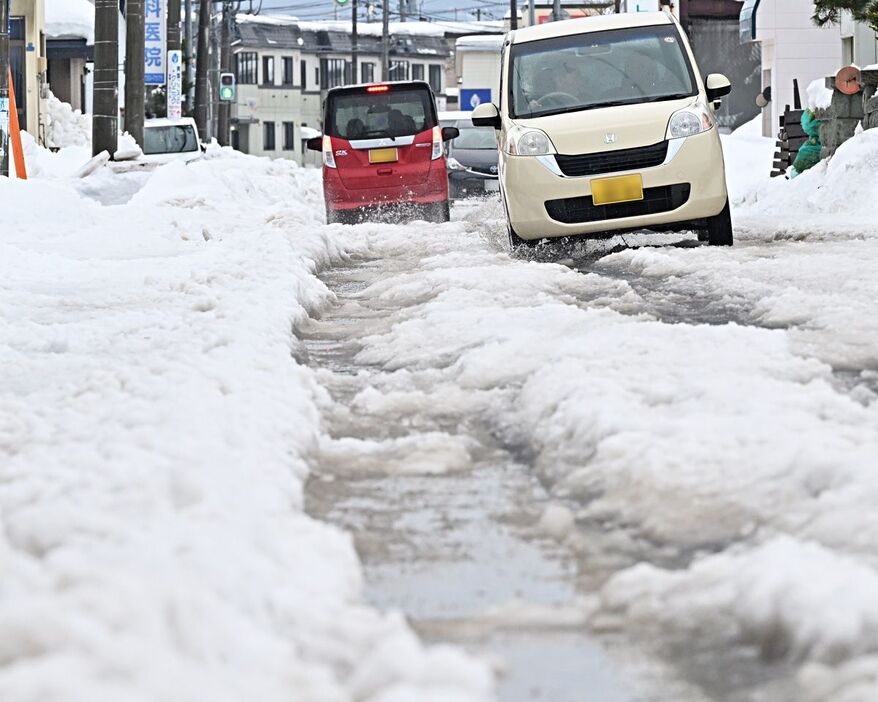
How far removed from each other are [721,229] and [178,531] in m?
9.77

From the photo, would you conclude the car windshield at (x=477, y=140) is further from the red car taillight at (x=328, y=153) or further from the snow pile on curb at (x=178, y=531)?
the snow pile on curb at (x=178, y=531)

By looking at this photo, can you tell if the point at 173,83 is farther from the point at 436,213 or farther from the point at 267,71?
the point at 267,71

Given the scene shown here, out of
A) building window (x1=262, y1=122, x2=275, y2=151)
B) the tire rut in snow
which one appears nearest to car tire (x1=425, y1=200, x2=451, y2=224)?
the tire rut in snow

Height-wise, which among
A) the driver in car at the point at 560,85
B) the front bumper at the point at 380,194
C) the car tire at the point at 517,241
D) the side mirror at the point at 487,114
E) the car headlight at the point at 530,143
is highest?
the driver in car at the point at 560,85

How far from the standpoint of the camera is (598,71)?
42.9 ft

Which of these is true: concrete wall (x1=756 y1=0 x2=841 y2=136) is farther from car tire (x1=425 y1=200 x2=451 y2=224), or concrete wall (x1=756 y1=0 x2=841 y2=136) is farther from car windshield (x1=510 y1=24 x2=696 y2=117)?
car windshield (x1=510 y1=24 x2=696 y2=117)

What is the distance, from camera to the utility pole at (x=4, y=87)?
19156mm

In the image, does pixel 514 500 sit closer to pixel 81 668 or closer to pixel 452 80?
pixel 81 668

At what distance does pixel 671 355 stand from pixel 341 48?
87.1m

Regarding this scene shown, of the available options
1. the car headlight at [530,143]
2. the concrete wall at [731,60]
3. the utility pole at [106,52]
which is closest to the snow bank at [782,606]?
the car headlight at [530,143]

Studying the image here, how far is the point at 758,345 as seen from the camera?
6.27 meters

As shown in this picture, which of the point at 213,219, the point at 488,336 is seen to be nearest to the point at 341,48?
the point at 213,219

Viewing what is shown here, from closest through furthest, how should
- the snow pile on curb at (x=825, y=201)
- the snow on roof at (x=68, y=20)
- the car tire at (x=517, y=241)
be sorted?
the car tire at (x=517, y=241) → the snow pile on curb at (x=825, y=201) → the snow on roof at (x=68, y=20)

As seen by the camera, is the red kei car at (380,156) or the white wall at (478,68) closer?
the red kei car at (380,156)
